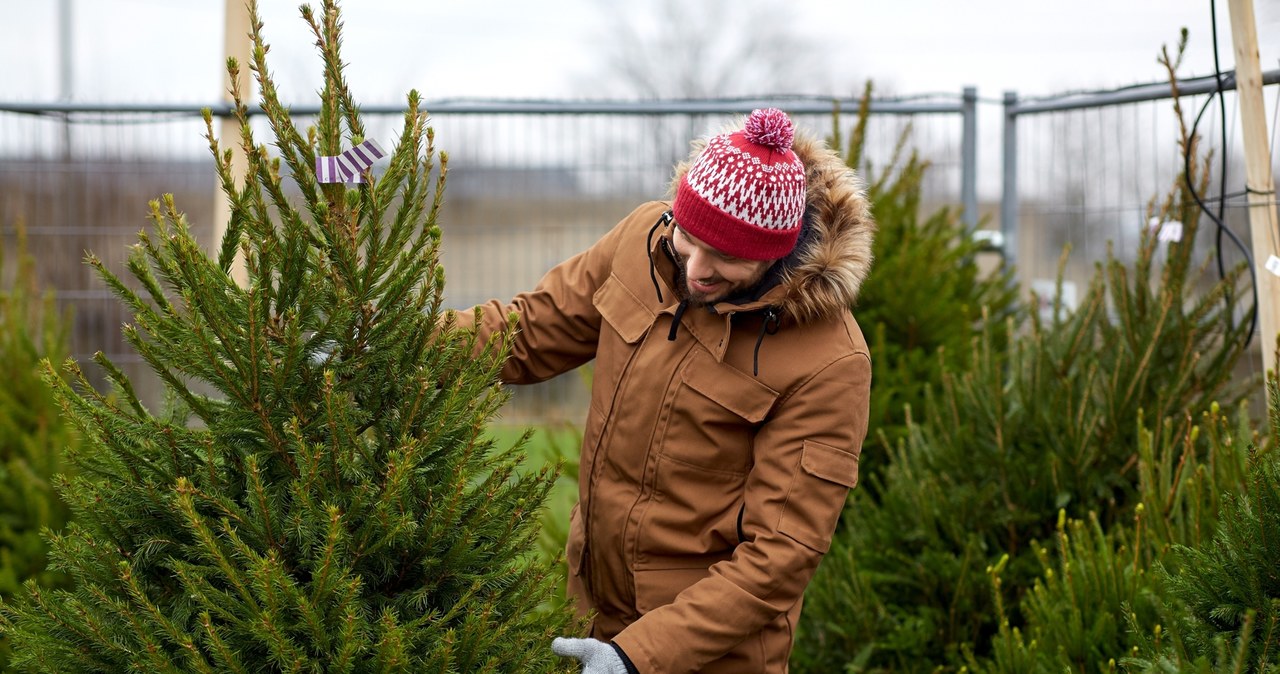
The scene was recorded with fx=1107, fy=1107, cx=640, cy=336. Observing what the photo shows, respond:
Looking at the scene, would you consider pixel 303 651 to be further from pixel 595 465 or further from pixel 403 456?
pixel 595 465

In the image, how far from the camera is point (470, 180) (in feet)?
16.7

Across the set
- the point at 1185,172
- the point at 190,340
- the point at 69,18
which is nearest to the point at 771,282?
the point at 190,340

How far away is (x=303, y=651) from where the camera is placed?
1.57m

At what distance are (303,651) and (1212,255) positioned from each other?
3286 mm

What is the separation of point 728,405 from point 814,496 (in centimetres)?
25

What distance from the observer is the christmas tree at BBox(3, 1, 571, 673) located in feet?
5.24

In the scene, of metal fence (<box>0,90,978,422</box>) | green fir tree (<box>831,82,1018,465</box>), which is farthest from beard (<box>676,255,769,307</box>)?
metal fence (<box>0,90,978,422</box>)

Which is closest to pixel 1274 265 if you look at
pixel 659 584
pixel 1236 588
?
pixel 1236 588

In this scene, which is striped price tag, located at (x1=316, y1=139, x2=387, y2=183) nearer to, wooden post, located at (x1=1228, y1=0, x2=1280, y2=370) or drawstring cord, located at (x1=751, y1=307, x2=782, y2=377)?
drawstring cord, located at (x1=751, y1=307, x2=782, y2=377)

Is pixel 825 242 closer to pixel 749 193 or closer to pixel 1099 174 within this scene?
pixel 749 193

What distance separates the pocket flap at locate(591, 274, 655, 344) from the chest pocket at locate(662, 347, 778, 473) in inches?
5.8

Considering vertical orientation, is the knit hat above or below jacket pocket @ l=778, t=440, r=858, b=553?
above

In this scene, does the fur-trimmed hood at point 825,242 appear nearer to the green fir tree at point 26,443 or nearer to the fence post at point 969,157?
the fence post at point 969,157

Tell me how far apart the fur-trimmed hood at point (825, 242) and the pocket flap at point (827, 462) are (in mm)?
268
